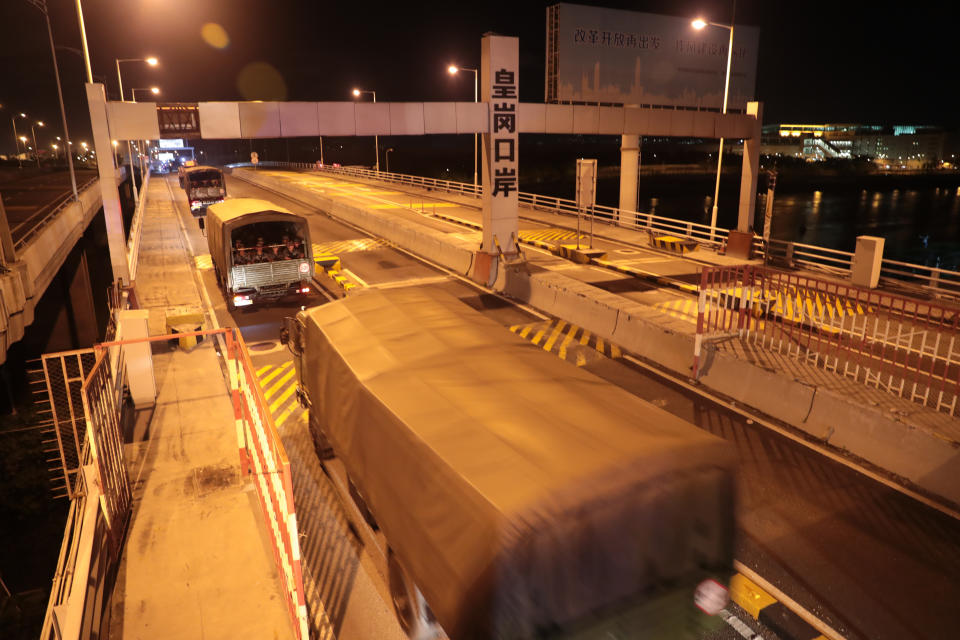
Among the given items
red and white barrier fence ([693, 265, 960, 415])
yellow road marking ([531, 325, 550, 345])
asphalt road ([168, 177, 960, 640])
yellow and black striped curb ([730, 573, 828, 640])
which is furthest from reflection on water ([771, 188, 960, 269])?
yellow and black striped curb ([730, 573, 828, 640])

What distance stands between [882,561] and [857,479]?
1980 mm

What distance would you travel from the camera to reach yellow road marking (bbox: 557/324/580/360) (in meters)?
14.1

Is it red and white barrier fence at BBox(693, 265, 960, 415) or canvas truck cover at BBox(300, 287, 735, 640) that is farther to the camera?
red and white barrier fence at BBox(693, 265, 960, 415)

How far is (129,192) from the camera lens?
316 feet

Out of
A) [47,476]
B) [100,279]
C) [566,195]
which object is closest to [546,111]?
[47,476]

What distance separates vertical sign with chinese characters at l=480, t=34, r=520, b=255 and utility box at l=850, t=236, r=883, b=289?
11126 mm

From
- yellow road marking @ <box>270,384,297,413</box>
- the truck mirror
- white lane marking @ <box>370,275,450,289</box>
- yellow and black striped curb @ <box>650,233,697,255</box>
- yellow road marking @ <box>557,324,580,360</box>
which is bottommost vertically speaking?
yellow road marking @ <box>270,384,297,413</box>

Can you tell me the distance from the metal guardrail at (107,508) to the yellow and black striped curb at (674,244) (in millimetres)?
21587

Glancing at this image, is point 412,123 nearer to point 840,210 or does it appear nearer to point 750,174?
point 750,174

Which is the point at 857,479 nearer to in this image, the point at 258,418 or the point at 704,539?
the point at 704,539

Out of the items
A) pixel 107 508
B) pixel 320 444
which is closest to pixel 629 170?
pixel 320 444

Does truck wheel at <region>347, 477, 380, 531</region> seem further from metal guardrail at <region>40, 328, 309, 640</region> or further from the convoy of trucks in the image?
the convoy of trucks

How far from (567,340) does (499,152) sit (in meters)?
8.93

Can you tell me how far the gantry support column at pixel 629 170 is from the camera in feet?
109
